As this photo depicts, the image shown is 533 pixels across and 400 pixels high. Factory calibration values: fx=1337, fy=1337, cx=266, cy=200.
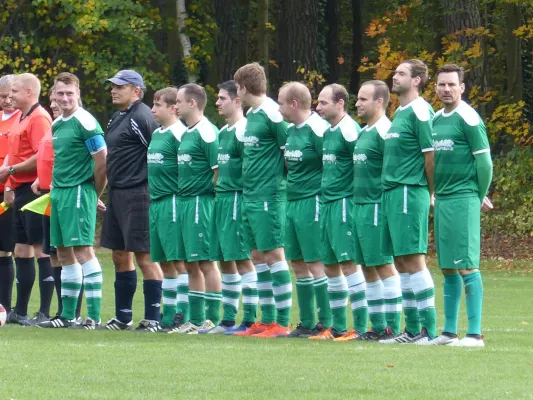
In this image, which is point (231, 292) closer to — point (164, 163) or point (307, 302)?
point (307, 302)

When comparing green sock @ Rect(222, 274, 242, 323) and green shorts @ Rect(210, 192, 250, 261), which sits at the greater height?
green shorts @ Rect(210, 192, 250, 261)

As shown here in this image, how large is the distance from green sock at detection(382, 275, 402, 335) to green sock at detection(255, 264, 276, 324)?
1.32 metres

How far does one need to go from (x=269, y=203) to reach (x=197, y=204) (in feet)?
2.66

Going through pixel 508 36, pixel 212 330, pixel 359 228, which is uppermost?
pixel 508 36

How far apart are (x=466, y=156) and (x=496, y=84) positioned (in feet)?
78.3

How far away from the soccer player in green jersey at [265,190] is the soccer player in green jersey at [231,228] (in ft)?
0.55

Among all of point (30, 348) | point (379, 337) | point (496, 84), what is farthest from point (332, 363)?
point (496, 84)

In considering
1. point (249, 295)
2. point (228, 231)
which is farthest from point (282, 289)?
point (228, 231)

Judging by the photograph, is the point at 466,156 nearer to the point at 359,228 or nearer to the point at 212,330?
the point at 359,228

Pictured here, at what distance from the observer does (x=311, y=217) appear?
11.6m

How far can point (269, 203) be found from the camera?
12.0 metres

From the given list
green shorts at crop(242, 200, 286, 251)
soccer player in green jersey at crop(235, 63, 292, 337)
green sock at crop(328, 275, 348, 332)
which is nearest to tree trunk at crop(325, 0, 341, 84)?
soccer player in green jersey at crop(235, 63, 292, 337)

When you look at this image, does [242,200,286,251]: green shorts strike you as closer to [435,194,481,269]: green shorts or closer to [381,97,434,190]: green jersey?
[381,97,434,190]: green jersey

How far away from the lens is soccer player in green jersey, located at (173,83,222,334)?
12383 millimetres
